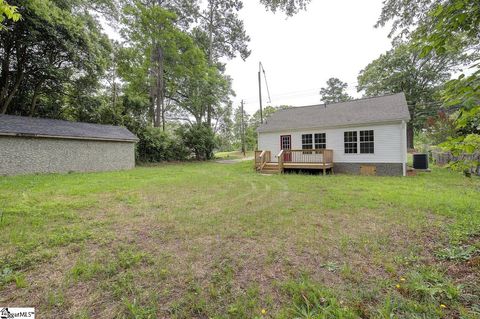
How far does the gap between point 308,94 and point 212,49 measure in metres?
14.3

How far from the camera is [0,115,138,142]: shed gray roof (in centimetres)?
974

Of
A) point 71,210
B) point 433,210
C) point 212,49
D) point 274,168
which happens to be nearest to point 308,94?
point 212,49

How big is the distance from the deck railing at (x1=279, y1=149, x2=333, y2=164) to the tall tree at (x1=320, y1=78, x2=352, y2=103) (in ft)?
89.3

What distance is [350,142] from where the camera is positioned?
1141 cm

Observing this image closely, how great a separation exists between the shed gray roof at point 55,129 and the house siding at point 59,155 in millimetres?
357

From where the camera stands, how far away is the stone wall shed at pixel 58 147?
9.56 metres

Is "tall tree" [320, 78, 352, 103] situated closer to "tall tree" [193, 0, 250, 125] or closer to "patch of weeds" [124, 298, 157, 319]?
"tall tree" [193, 0, 250, 125]

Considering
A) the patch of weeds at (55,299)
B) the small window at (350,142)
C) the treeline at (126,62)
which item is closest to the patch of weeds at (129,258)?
the patch of weeds at (55,299)

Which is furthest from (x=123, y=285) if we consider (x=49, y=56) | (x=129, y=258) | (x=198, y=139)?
(x=198, y=139)

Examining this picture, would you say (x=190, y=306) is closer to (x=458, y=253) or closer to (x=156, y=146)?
(x=458, y=253)

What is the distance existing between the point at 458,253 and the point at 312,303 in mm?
2393

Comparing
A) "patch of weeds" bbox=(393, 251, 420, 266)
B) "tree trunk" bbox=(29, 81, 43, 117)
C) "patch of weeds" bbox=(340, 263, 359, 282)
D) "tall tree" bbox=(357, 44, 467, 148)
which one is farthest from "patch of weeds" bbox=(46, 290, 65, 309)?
"tall tree" bbox=(357, 44, 467, 148)

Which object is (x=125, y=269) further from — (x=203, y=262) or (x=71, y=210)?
(x=71, y=210)

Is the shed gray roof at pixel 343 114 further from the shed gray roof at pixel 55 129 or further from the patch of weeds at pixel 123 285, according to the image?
the patch of weeds at pixel 123 285
